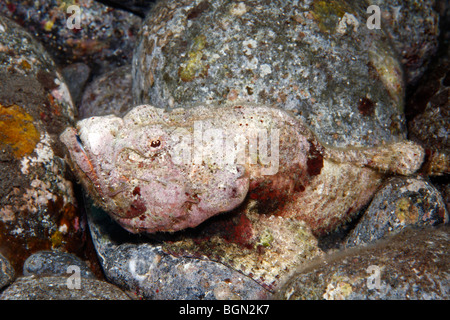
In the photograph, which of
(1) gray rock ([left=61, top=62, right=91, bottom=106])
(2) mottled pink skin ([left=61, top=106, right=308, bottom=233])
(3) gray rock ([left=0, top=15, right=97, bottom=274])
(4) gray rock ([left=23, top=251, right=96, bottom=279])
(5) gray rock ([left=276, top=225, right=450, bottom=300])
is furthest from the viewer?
(1) gray rock ([left=61, top=62, right=91, bottom=106])

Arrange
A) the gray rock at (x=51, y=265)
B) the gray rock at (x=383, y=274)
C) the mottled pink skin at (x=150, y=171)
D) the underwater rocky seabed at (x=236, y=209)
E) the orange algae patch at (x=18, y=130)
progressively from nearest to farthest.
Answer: the gray rock at (x=383, y=274) < the mottled pink skin at (x=150, y=171) < the underwater rocky seabed at (x=236, y=209) < the gray rock at (x=51, y=265) < the orange algae patch at (x=18, y=130)

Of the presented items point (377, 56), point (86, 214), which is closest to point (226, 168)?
point (86, 214)

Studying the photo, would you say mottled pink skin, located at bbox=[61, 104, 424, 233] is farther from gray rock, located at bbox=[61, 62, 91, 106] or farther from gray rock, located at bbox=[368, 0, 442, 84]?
gray rock, located at bbox=[61, 62, 91, 106]

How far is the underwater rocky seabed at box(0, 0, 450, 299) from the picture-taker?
220 cm

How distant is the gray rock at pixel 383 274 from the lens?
6.06ft

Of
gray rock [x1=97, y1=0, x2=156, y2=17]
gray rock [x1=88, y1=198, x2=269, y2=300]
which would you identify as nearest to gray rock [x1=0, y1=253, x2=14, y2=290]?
gray rock [x1=88, y1=198, x2=269, y2=300]

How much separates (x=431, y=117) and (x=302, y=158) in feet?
6.33

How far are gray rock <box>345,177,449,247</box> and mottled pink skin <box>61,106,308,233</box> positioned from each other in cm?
125

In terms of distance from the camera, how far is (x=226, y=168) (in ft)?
6.96

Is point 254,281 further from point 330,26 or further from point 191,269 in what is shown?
point 330,26

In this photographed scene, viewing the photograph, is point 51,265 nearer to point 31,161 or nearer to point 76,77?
point 31,161

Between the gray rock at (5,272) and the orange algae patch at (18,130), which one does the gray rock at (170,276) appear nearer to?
the gray rock at (5,272)

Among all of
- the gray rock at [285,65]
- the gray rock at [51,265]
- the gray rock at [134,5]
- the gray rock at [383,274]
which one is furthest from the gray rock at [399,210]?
the gray rock at [134,5]

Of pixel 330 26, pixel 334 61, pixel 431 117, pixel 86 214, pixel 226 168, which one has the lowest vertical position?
pixel 86 214
